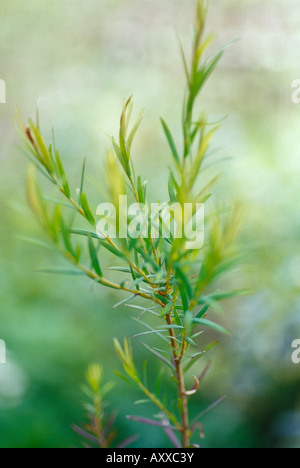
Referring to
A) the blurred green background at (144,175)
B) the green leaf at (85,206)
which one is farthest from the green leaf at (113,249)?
the blurred green background at (144,175)

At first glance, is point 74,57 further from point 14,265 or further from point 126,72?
point 14,265

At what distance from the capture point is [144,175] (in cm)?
117

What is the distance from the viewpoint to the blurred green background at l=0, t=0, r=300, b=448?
760mm

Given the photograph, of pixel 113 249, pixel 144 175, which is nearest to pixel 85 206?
pixel 113 249

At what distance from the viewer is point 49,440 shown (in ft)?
2.41

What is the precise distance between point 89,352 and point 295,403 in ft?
1.20

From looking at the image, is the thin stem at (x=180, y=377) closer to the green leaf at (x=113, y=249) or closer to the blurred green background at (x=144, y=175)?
the green leaf at (x=113, y=249)

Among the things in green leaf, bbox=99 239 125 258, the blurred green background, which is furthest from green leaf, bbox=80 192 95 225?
the blurred green background

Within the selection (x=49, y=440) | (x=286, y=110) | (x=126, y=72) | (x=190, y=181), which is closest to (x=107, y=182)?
(x=190, y=181)

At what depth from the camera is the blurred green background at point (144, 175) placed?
0.76 m

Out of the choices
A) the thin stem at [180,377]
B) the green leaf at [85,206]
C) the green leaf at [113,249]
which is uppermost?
the green leaf at [85,206]

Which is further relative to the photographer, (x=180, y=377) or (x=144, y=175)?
(x=144, y=175)

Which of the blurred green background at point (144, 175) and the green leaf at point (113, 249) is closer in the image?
the green leaf at point (113, 249)

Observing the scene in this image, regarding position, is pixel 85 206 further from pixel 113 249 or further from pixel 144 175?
pixel 144 175
